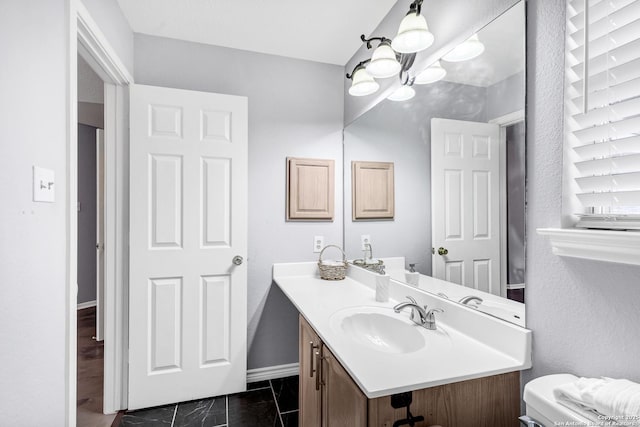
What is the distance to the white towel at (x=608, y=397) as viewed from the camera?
65cm

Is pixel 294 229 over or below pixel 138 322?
over

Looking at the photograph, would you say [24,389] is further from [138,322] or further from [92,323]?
[92,323]

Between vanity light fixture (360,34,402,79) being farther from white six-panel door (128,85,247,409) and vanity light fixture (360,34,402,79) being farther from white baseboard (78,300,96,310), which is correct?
white baseboard (78,300,96,310)

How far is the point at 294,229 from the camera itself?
7.93 ft

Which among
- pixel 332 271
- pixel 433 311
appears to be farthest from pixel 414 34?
pixel 332 271

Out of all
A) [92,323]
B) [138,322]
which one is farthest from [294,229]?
[92,323]

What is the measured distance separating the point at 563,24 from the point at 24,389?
5.97ft

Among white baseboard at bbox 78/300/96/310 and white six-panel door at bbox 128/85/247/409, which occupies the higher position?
white six-panel door at bbox 128/85/247/409

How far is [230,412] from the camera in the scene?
6.40 ft

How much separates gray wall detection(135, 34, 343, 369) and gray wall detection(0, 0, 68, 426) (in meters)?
1.25

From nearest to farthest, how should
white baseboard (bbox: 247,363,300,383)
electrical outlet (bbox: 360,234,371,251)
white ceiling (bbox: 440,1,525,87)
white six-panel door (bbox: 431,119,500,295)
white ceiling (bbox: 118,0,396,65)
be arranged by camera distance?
white ceiling (bbox: 440,1,525,87) → white six-panel door (bbox: 431,119,500,295) → white ceiling (bbox: 118,0,396,65) → electrical outlet (bbox: 360,234,371,251) → white baseboard (bbox: 247,363,300,383)

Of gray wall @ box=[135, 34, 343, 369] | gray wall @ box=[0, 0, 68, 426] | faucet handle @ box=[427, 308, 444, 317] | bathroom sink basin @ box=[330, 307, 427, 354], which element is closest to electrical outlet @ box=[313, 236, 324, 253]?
gray wall @ box=[135, 34, 343, 369]

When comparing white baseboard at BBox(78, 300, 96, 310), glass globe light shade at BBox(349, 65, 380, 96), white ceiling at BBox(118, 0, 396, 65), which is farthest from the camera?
white baseboard at BBox(78, 300, 96, 310)

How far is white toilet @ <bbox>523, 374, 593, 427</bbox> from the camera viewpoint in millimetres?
740
